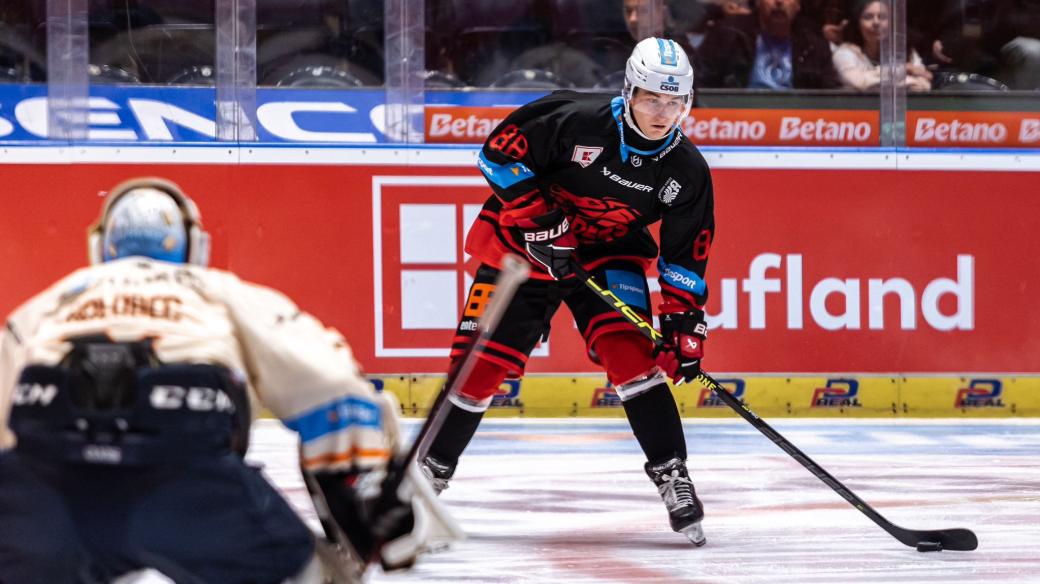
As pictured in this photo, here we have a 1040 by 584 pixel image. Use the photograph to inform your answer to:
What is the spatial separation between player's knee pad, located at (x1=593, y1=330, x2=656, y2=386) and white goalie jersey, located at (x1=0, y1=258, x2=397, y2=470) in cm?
196

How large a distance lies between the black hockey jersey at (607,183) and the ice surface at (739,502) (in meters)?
0.65

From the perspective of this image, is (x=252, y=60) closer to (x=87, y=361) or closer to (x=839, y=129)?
(x=839, y=129)

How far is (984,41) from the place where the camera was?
6609mm

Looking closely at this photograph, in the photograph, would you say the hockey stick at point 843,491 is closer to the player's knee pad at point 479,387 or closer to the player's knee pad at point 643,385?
the player's knee pad at point 643,385

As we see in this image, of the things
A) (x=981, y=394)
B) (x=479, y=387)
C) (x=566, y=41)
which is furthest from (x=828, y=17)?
(x=479, y=387)

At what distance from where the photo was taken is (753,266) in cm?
624

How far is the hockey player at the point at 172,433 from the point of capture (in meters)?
1.80

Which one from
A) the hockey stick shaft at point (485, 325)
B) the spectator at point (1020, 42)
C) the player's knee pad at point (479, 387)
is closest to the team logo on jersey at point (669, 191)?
the player's knee pad at point (479, 387)

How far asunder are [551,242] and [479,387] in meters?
0.43

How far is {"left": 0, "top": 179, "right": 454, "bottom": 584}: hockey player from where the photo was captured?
1.80 m

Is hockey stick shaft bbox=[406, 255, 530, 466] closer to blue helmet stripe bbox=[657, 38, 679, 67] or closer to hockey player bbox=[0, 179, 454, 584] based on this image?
hockey player bbox=[0, 179, 454, 584]

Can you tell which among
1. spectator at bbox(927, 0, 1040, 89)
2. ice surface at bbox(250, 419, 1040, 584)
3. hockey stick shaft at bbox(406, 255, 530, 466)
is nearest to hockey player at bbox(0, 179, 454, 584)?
hockey stick shaft at bbox(406, 255, 530, 466)

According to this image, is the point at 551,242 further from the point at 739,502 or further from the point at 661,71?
the point at 739,502

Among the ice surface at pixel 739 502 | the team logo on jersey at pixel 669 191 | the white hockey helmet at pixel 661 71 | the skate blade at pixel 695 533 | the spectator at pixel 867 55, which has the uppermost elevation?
the spectator at pixel 867 55
